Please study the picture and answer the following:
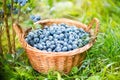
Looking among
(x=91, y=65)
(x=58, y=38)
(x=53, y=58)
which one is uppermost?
(x=58, y=38)

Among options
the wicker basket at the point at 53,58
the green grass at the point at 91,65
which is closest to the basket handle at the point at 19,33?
the wicker basket at the point at 53,58

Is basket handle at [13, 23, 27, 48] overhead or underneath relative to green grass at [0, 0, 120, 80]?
overhead

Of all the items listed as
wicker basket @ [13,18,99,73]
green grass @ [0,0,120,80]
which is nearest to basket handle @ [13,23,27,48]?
wicker basket @ [13,18,99,73]

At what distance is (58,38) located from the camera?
2.30m

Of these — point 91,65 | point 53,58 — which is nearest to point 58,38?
point 53,58

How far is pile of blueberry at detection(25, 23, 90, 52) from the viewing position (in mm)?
2234

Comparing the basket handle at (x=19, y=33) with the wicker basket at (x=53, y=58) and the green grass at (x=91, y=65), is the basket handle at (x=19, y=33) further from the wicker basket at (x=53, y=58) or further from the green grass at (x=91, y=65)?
the green grass at (x=91, y=65)

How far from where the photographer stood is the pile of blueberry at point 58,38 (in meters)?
2.23

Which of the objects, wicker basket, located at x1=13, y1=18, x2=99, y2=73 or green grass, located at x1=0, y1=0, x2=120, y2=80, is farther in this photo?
green grass, located at x1=0, y1=0, x2=120, y2=80

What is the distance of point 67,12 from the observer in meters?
3.57

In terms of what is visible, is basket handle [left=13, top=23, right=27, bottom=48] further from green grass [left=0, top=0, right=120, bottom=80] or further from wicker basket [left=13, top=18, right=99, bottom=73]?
green grass [left=0, top=0, right=120, bottom=80]

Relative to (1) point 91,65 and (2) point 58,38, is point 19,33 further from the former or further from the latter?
(1) point 91,65

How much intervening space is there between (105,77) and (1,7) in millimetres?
916

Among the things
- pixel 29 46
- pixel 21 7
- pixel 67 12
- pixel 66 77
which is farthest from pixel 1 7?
pixel 67 12
